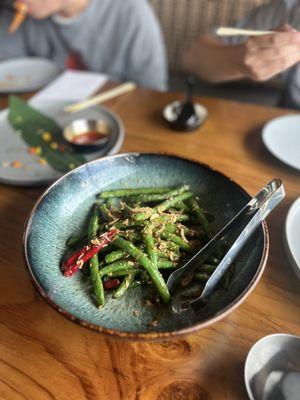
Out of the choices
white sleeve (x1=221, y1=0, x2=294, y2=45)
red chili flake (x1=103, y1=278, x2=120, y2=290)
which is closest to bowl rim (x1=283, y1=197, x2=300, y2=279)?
red chili flake (x1=103, y1=278, x2=120, y2=290)

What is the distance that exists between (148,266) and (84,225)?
279 mm

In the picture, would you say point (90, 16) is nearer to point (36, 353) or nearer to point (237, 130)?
point (237, 130)

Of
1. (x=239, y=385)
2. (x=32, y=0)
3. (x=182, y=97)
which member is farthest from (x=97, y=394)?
(x=32, y=0)

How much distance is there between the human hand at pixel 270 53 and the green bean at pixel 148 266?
80cm

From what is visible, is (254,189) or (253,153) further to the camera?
(253,153)

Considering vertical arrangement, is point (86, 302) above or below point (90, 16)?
below

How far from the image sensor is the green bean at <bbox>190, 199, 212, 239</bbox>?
1.02 meters

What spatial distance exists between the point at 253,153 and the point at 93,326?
96 cm

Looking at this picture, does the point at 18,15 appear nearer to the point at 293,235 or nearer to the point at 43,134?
the point at 43,134

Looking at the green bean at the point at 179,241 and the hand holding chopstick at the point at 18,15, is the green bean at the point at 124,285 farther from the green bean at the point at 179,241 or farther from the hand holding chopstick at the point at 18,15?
the hand holding chopstick at the point at 18,15

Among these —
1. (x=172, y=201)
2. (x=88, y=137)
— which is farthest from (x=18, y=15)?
(x=172, y=201)

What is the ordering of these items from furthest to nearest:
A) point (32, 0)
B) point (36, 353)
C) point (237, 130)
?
point (32, 0) → point (237, 130) → point (36, 353)

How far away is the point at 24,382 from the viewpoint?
2.55 feet

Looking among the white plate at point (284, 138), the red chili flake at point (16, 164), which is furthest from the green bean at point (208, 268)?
the red chili flake at point (16, 164)
